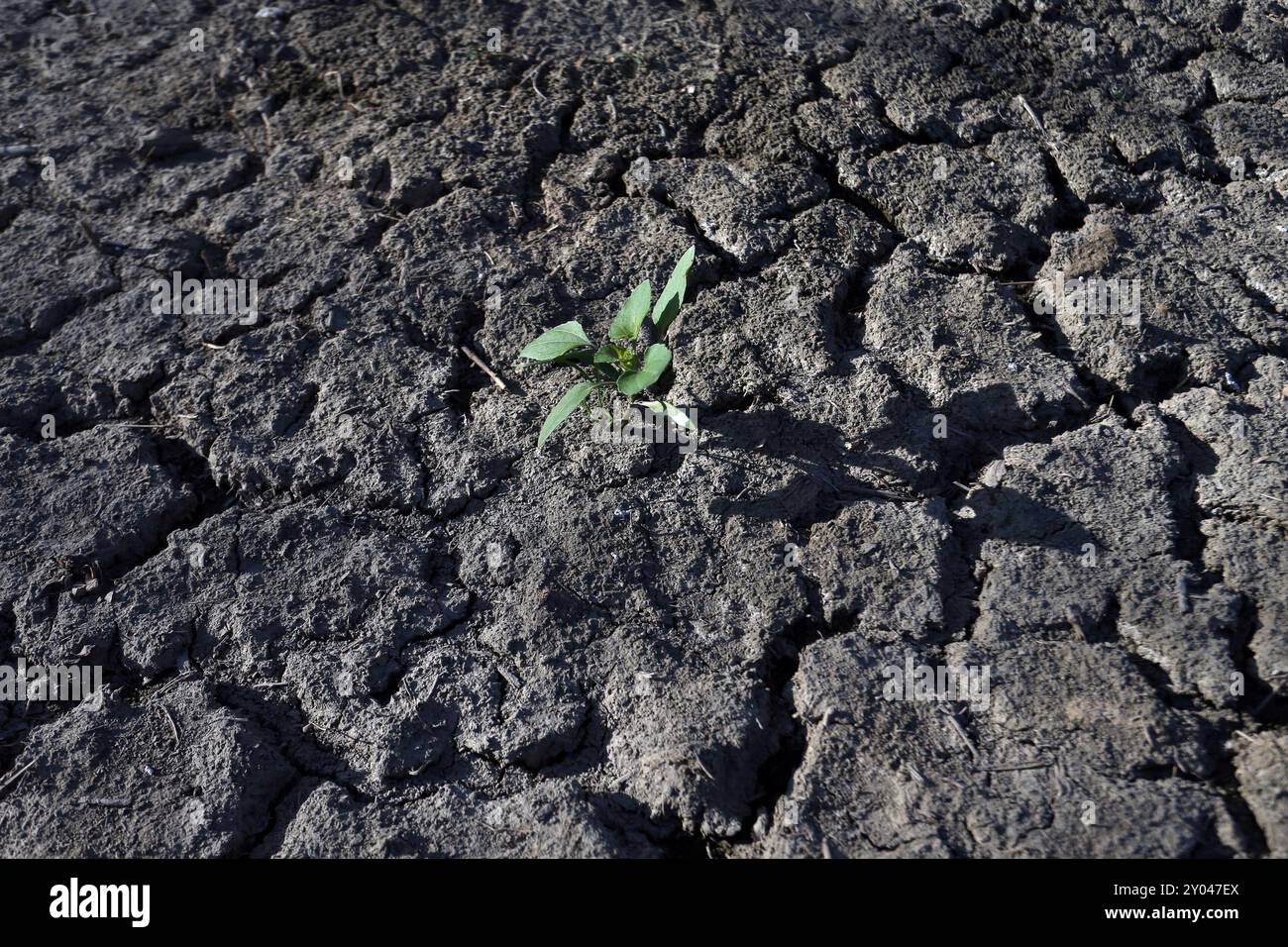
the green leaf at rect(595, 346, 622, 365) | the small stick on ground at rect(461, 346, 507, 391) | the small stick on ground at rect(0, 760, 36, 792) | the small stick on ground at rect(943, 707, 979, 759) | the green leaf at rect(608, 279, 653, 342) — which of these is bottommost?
the small stick on ground at rect(0, 760, 36, 792)

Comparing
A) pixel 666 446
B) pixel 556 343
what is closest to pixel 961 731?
pixel 666 446

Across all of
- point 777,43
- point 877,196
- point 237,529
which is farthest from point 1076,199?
point 237,529

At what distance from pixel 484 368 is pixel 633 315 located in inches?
17.1

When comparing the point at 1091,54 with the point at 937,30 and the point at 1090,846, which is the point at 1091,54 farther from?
the point at 1090,846

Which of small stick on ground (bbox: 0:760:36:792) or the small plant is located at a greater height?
the small plant

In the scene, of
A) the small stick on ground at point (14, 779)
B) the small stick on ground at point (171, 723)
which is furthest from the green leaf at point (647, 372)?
the small stick on ground at point (14, 779)

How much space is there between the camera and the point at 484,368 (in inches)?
101

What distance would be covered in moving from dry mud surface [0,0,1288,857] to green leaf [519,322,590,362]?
16 centimetres

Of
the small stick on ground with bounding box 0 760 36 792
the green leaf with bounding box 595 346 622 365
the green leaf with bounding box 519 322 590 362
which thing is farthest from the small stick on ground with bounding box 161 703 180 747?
the green leaf with bounding box 595 346 622 365

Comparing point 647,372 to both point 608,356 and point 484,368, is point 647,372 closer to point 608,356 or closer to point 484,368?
point 608,356

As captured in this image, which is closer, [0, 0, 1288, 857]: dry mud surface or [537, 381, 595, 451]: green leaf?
[0, 0, 1288, 857]: dry mud surface

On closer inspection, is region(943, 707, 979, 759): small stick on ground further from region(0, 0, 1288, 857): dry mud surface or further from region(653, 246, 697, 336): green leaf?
region(653, 246, 697, 336): green leaf

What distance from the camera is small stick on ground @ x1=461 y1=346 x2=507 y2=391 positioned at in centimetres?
252

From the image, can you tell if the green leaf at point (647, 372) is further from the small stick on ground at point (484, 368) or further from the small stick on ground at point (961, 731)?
the small stick on ground at point (961, 731)
